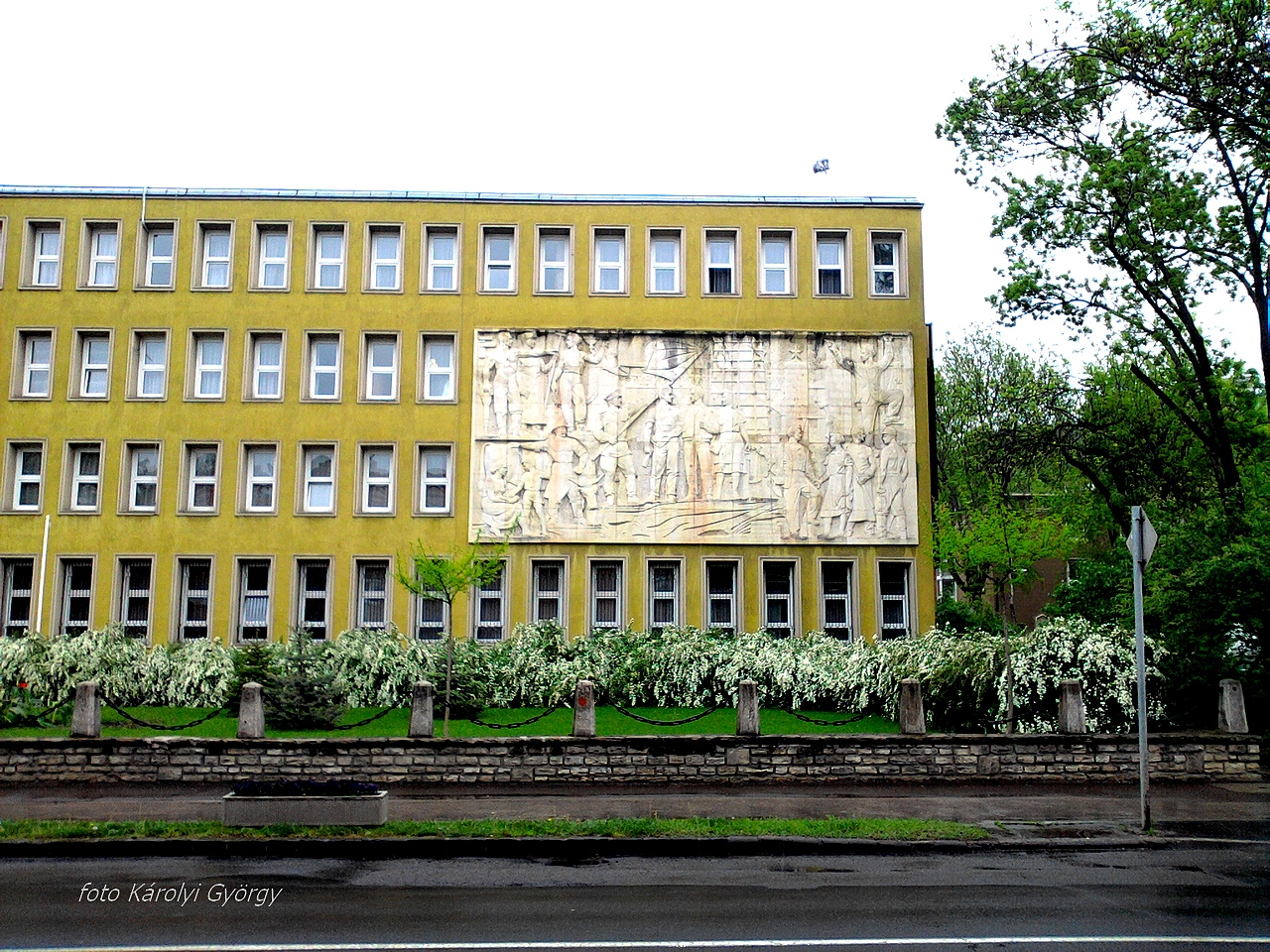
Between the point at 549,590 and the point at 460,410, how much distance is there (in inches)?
207

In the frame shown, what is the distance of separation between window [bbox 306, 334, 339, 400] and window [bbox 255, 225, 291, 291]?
1.74 meters

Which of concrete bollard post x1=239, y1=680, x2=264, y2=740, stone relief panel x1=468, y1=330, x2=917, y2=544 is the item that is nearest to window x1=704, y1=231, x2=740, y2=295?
stone relief panel x1=468, y1=330, x2=917, y2=544

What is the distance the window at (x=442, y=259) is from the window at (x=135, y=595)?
10.5 m

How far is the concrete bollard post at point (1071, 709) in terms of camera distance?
16.9 meters

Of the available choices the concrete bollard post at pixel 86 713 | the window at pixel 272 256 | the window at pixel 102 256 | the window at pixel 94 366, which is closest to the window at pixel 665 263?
the window at pixel 272 256

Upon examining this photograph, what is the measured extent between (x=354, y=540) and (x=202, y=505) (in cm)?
420

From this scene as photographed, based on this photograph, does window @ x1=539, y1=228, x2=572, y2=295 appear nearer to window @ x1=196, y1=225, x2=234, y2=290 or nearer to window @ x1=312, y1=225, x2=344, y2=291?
window @ x1=312, y1=225, x2=344, y2=291

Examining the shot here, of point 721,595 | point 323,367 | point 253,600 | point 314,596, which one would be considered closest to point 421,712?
point 314,596

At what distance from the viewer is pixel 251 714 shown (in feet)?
55.4

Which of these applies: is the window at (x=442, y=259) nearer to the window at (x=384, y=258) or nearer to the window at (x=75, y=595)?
the window at (x=384, y=258)

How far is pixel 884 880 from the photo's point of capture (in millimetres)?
10750

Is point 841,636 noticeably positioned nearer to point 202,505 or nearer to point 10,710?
point 202,505

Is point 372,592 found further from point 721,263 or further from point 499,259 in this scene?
point 721,263

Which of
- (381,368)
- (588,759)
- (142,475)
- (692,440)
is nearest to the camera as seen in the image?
(588,759)
